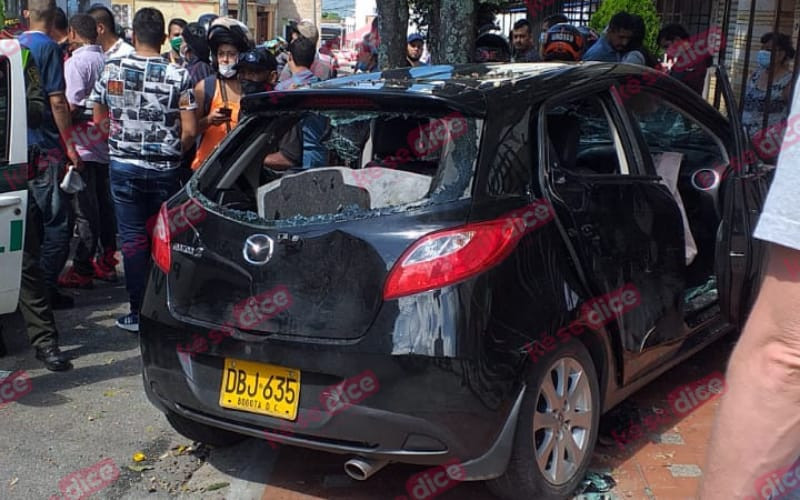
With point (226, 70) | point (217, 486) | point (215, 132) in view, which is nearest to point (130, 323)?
point (215, 132)

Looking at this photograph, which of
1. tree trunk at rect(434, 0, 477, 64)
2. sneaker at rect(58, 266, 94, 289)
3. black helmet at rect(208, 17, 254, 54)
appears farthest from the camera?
tree trunk at rect(434, 0, 477, 64)

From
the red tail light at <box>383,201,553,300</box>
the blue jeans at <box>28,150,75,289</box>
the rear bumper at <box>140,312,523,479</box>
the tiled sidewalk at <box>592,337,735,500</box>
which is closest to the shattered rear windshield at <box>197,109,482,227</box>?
the red tail light at <box>383,201,553,300</box>

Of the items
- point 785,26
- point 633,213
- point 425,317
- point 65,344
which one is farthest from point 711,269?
point 785,26

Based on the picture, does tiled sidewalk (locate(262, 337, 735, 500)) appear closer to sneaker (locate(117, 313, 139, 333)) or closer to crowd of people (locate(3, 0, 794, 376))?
crowd of people (locate(3, 0, 794, 376))

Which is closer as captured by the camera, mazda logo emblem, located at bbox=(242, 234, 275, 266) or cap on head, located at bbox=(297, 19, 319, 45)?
mazda logo emblem, located at bbox=(242, 234, 275, 266)

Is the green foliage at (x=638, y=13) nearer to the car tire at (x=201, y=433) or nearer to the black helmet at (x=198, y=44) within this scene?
the black helmet at (x=198, y=44)

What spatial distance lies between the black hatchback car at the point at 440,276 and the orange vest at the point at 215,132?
6.19 ft

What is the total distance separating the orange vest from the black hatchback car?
6.19ft

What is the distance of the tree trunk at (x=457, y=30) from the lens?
8016 millimetres

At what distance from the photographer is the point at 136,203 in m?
5.75

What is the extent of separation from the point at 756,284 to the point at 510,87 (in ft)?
5.56

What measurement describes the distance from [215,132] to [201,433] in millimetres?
2631

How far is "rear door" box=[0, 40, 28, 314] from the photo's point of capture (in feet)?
15.8

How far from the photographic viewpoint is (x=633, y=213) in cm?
403
